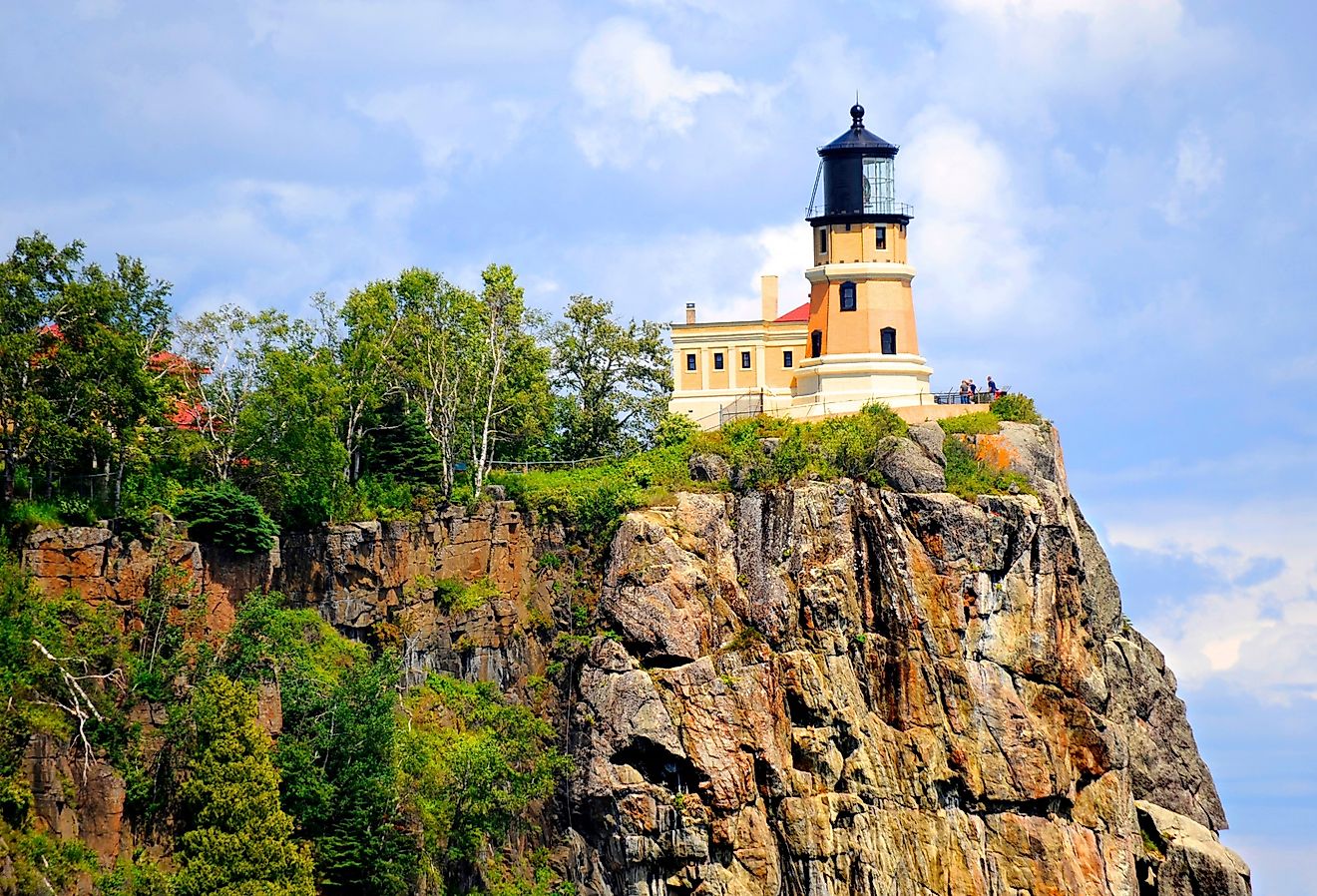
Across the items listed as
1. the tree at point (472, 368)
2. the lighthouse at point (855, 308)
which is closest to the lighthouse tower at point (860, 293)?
the lighthouse at point (855, 308)

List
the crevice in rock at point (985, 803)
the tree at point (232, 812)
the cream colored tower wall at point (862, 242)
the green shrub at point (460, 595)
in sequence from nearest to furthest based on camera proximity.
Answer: the tree at point (232, 812), the crevice in rock at point (985, 803), the green shrub at point (460, 595), the cream colored tower wall at point (862, 242)

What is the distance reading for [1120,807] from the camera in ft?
294

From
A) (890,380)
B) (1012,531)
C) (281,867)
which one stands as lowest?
(281,867)

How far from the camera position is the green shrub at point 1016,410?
313 ft

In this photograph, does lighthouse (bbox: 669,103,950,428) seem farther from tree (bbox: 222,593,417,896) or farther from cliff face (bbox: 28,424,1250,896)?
tree (bbox: 222,593,417,896)

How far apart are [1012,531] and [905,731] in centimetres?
882

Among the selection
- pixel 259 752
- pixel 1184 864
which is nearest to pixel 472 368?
pixel 259 752

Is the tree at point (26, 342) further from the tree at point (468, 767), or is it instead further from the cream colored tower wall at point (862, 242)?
the cream colored tower wall at point (862, 242)

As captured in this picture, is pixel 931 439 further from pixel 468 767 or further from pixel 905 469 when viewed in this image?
pixel 468 767

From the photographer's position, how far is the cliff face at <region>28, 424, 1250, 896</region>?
3285 inches

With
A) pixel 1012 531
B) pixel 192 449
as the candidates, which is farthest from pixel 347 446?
pixel 1012 531

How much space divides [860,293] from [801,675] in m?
19.7

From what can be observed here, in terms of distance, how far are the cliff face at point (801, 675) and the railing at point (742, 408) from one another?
31.3 feet

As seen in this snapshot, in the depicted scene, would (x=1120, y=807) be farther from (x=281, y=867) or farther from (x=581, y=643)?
(x=281, y=867)
